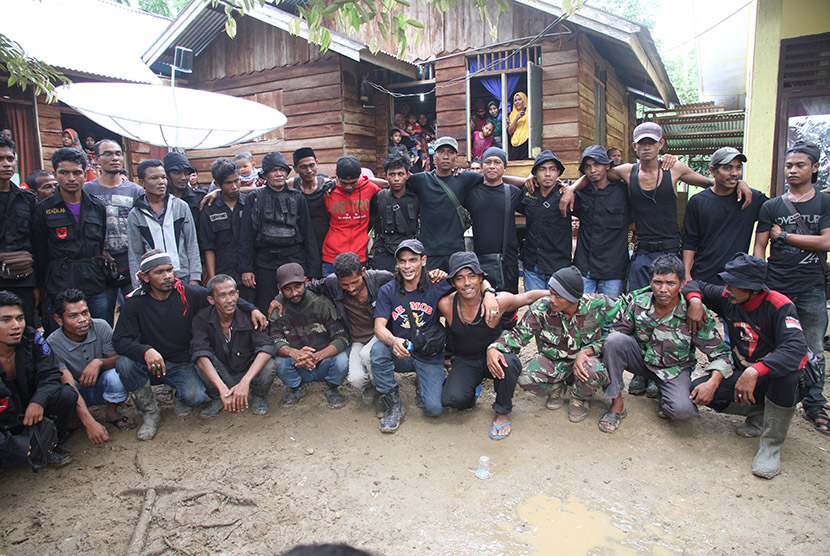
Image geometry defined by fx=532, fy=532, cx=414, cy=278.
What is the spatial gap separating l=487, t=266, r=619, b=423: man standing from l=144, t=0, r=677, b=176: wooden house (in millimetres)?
4895

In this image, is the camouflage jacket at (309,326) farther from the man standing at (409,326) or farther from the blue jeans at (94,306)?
the blue jeans at (94,306)

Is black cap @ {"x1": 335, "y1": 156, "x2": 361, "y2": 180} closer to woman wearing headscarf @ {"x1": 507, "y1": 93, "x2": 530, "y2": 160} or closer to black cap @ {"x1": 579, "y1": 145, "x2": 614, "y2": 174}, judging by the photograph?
black cap @ {"x1": 579, "y1": 145, "x2": 614, "y2": 174}

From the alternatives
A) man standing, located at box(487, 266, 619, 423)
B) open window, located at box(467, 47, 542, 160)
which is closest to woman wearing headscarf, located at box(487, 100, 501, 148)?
open window, located at box(467, 47, 542, 160)

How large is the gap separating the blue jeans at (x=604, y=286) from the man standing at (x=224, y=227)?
10.4ft

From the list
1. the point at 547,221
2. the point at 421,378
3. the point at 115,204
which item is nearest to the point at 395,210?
the point at 547,221

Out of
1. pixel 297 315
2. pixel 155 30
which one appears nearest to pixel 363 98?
pixel 297 315

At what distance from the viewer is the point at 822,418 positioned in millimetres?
3908

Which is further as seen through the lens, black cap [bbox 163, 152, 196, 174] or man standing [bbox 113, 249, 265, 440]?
black cap [bbox 163, 152, 196, 174]

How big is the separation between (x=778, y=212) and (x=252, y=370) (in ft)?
14.3

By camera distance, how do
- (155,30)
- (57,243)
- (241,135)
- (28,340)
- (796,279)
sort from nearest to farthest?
(28,340) → (796,279) → (57,243) → (241,135) → (155,30)

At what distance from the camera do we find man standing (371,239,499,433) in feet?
14.0

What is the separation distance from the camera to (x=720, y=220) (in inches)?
174

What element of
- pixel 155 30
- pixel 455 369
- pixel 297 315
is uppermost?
pixel 155 30

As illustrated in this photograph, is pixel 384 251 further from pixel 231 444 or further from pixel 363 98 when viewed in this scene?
pixel 363 98
